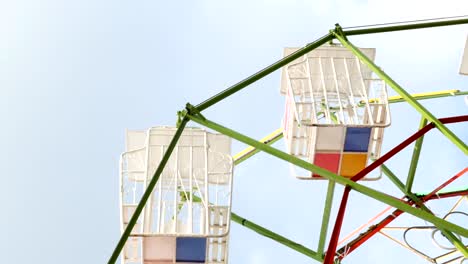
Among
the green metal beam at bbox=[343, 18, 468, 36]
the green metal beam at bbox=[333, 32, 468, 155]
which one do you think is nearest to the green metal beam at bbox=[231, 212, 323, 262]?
the green metal beam at bbox=[333, 32, 468, 155]

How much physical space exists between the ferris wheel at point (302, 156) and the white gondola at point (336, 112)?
0.02m

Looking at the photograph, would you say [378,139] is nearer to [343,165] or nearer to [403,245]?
[343,165]

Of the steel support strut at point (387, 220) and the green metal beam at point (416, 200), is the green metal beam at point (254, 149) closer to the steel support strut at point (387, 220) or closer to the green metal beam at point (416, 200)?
the green metal beam at point (416, 200)

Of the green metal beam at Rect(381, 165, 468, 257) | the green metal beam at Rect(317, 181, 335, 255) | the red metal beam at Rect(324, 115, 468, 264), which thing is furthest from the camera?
the green metal beam at Rect(381, 165, 468, 257)

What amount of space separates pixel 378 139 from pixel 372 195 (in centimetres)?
369

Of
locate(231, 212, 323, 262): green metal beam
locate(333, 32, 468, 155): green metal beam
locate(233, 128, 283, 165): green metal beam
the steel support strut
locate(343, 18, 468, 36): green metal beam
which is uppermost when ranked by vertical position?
locate(343, 18, 468, 36): green metal beam

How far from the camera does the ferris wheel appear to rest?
1047 centimetres

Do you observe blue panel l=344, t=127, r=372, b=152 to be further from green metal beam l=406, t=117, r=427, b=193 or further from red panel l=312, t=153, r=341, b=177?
green metal beam l=406, t=117, r=427, b=193

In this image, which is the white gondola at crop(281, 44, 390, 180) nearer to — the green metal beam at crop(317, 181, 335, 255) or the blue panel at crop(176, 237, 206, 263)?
the green metal beam at crop(317, 181, 335, 255)

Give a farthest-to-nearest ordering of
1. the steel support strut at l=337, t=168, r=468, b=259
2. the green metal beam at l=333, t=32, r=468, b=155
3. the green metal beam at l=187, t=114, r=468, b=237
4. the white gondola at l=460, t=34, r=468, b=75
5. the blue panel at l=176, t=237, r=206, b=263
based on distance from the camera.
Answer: the white gondola at l=460, t=34, r=468, b=75 < the steel support strut at l=337, t=168, r=468, b=259 < the blue panel at l=176, t=237, r=206, b=263 < the green metal beam at l=333, t=32, r=468, b=155 < the green metal beam at l=187, t=114, r=468, b=237

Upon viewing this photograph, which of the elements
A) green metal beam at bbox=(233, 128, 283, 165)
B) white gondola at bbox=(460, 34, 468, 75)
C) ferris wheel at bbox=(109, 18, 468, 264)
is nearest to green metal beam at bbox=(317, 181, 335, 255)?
ferris wheel at bbox=(109, 18, 468, 264)

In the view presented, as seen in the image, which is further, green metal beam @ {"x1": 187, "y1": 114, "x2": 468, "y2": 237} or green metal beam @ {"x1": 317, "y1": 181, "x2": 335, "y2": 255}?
green metal beam @ {"x1": 317, "y1": 181, "x2": 335, "y2": 255}

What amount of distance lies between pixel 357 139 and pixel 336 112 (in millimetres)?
1832

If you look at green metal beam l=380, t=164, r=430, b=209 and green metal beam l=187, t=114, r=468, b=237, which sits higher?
green metal beam l=187, t=114, r=468, b=237
